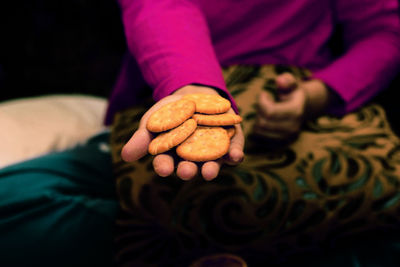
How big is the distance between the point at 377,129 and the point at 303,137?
180 millimetres

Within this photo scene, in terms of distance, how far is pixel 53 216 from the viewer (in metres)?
0.67

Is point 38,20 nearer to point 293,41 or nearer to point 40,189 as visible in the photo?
point 40,189

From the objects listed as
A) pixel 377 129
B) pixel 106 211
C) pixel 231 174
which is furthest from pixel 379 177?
pixel 106 211

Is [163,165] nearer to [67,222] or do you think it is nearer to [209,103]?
[209,103]

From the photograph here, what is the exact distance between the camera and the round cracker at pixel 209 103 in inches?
19.6

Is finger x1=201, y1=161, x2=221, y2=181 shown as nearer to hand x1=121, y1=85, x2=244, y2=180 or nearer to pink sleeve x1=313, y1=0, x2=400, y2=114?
hand x1=121, y1=85, x2=244, y2=180

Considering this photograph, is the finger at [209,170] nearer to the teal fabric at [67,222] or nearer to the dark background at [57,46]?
the teal fabric at [67,222]

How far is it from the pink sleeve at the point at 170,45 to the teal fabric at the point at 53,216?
278 mm

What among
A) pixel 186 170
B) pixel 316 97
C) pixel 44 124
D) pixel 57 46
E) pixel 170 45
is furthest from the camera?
pixel 57 46

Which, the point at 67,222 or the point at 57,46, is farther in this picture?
the point at 57,46

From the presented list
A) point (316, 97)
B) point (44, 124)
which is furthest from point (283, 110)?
point (44, 124)

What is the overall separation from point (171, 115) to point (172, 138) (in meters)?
0.04

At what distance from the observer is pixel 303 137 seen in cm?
72

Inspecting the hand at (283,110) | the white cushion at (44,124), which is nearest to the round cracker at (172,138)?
the hand at (283,110)
